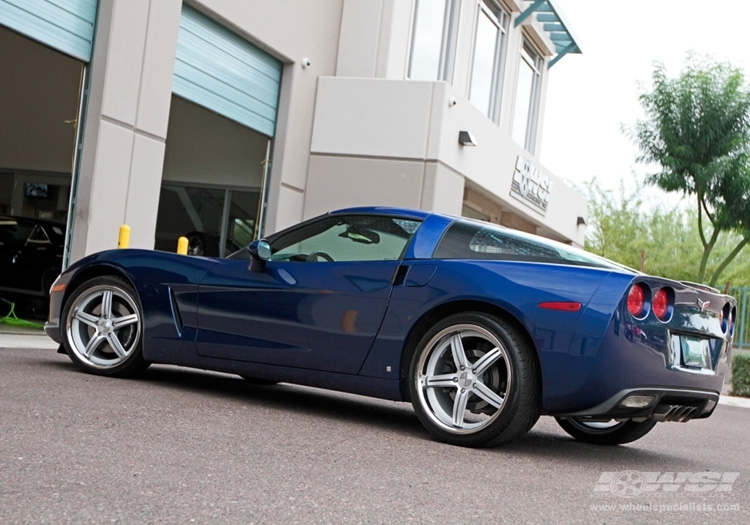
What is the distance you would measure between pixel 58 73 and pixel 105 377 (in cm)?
1348

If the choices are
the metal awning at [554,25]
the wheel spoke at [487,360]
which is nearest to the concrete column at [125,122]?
the wheel spoke at [487,360]

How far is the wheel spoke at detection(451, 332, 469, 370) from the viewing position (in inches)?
206

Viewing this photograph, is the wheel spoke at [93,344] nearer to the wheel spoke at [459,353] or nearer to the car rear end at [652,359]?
the wheel spoke at [459,353]

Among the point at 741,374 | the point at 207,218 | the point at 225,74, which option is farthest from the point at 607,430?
the point at 207,218

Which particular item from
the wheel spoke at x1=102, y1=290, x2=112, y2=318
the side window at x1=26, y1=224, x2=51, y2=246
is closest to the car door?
the wheel spoke at x1=102, y1=290, x2=112, y2=318

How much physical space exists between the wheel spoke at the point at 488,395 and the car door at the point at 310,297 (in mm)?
713

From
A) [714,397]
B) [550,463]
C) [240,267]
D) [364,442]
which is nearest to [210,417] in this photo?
[364,442]

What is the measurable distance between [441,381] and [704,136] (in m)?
23.1

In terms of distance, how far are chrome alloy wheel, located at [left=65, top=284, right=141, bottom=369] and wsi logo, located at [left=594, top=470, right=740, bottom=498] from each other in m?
3.22

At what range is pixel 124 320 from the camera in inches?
254

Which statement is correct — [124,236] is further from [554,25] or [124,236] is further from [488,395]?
[554,25]

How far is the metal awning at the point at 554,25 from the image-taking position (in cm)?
2289

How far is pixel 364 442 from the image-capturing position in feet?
16.2

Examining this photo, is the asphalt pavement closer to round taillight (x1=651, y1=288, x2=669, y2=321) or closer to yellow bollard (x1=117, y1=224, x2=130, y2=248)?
round taillight (x1=651, y1=288, x2=669, y2=321)
